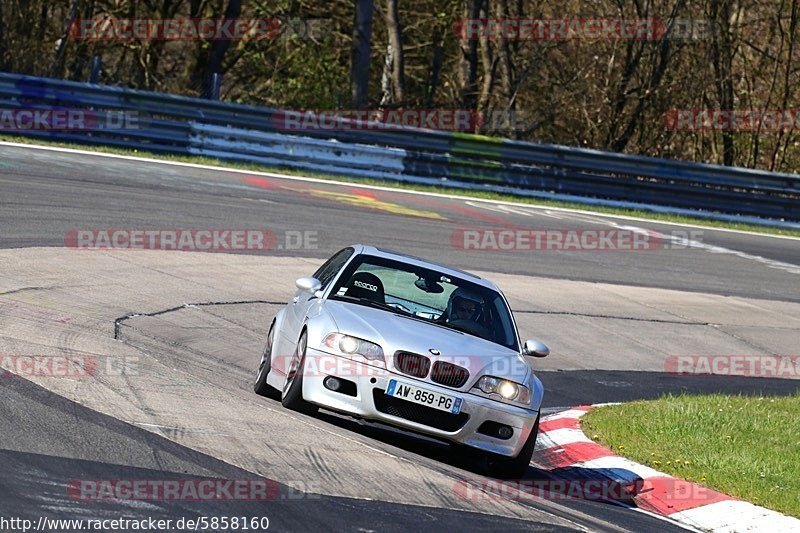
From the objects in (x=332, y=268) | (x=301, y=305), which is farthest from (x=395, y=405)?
(x=332, y=268)

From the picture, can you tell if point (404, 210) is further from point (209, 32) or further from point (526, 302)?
point (209, 32)

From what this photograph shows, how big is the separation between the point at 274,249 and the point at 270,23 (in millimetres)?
15601

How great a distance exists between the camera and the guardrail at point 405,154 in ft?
71.7

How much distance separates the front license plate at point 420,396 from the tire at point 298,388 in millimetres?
637

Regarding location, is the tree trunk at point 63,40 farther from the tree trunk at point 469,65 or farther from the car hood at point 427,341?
the car hood at point 427,341

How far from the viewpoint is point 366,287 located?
9.52 m

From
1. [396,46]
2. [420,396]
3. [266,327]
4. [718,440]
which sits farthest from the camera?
[396,46]

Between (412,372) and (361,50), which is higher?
(361,50)

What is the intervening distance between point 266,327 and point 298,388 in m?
4.34

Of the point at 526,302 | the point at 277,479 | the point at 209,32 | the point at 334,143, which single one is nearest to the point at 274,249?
the point at 526,302

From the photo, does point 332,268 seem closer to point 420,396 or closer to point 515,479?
point 420,396

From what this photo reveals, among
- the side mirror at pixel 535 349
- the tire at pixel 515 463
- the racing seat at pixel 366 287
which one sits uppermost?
the racing seat at pixel 366 287

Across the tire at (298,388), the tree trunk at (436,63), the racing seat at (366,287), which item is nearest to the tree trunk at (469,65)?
the tree trunk at (436,63)

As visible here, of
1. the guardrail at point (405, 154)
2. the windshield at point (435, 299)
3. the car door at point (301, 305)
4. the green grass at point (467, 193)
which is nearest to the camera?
the car door at point (301, 305)
